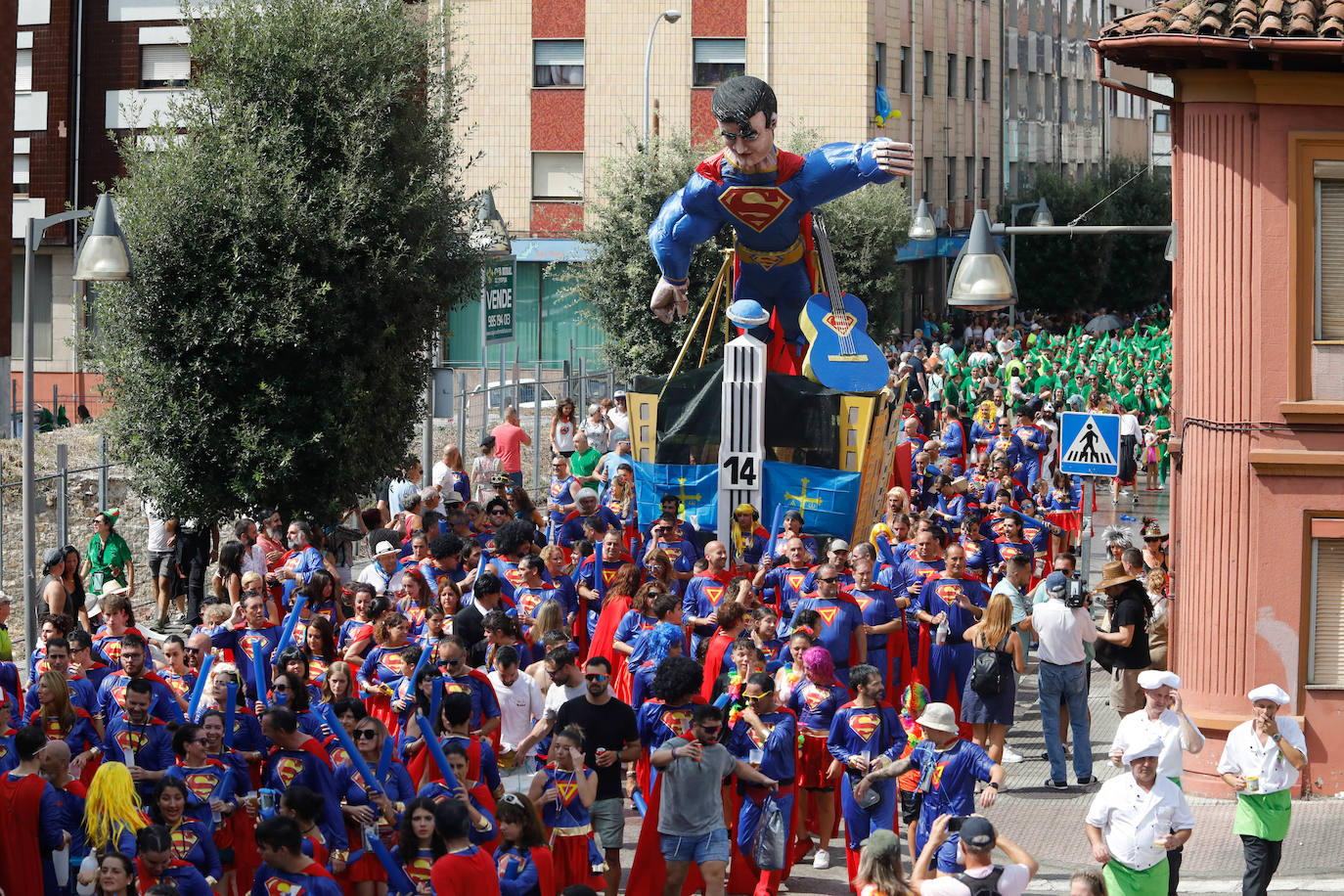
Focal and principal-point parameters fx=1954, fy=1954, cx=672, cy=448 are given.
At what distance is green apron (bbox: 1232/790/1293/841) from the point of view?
10.2m

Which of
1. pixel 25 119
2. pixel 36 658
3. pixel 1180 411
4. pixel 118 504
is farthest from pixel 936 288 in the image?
pixel 36 658

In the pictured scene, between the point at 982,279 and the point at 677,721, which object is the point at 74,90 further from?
the point at 677,721

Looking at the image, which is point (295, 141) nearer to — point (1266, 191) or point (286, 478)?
point (286, 478)

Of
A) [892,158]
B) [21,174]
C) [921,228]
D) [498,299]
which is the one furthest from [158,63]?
[892,158]

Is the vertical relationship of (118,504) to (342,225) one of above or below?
below

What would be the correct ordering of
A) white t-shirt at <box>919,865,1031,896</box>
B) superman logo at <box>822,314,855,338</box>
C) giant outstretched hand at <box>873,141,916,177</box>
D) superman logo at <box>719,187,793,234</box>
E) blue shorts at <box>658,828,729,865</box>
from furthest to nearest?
superman logo at <box>822,314,855,338</box> → superman logo at <box>719,187,793,234</box> → giant outstretched hand at <box>873,141,916,177</box> → blue shorts at <box>658,828,729,865</box> → white t-shirt at <box>919,865,1031,896</box>

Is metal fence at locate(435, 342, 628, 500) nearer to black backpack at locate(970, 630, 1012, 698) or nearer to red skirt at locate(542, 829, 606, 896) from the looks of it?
black backpack at locate(970, 630, 1012, 698)

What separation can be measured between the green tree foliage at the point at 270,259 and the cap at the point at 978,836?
9.66m

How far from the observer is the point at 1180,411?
14.0 metres

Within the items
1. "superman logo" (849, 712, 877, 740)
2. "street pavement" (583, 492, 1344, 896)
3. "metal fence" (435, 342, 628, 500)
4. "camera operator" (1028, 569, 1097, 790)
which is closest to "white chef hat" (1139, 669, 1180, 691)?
"superman logo" (849, 712, 877, 740)

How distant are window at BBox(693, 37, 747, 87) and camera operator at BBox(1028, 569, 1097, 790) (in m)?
32.3

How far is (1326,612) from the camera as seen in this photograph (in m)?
13.4

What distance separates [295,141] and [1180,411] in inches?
302

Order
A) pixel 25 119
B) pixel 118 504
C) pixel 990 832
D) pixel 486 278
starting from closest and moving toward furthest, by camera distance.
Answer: pixel 990 832 → pixel 486 278 → pixel 118 504 → pixel 25 119
